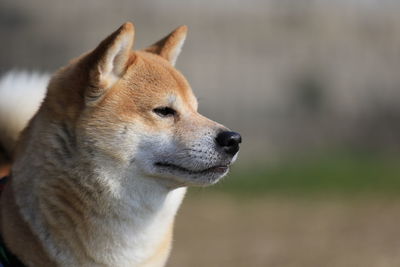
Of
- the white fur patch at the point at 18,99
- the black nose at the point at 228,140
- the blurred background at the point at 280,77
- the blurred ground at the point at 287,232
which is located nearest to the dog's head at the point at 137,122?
the black nose at the point at 228,140

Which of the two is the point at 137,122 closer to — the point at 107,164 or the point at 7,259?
the point at 107,164

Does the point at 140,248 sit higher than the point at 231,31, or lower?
lower

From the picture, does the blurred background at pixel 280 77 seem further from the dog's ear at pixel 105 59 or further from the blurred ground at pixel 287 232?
the dog's ear at pixel 105 59

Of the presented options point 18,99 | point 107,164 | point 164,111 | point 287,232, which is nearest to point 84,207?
point 107,164

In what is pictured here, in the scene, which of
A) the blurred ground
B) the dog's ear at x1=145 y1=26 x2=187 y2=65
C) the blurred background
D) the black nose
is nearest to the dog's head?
the black nose

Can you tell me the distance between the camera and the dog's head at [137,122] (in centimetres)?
295

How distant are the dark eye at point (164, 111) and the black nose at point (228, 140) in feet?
0.75

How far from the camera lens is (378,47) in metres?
13.6

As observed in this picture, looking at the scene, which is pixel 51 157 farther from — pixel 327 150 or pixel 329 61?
pixel 329 61

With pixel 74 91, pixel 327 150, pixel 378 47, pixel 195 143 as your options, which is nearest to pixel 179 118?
pixel 195 143

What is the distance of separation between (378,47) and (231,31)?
2.89m

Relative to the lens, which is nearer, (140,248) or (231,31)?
(140,248)

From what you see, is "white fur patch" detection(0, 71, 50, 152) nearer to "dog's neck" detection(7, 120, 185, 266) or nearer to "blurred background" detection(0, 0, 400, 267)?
"dog's neck" detection(7, 120, 185, 266)

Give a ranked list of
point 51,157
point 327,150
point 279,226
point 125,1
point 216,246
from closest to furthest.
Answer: point 51,157 < point 216,246 < point 279,226 < point 327,150 < point 125,1
